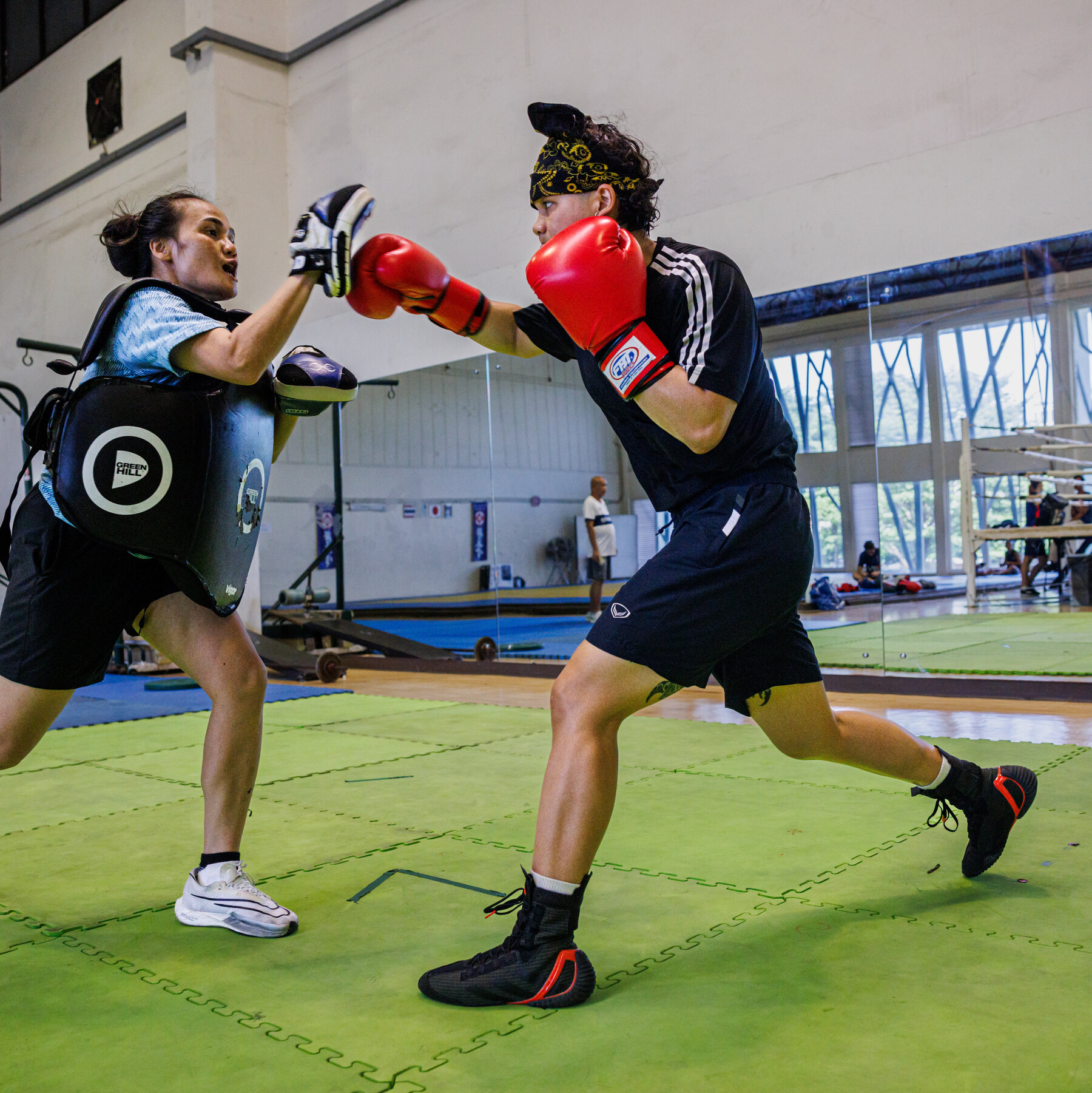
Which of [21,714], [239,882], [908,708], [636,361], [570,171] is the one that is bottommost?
[908,708]

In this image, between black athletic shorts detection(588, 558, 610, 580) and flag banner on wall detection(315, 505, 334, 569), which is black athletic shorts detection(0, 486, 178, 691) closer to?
black athletic shorts detection(588, 558, 610, 580)

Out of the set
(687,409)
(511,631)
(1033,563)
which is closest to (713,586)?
(687,409)

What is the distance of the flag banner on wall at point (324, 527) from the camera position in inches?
363

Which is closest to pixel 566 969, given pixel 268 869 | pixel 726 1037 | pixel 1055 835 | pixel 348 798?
pixel 726 1037

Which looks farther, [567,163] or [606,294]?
[567,163]

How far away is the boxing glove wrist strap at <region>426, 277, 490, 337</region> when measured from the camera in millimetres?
2236

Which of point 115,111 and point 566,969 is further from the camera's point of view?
point 115,111

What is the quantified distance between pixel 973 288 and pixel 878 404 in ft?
2.62

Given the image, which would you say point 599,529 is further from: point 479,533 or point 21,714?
point 21,714

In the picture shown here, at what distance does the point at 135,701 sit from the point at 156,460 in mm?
4713

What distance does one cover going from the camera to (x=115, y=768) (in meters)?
4.06

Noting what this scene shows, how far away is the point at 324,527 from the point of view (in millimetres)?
9297

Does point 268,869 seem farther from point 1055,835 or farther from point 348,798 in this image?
point 1055,835

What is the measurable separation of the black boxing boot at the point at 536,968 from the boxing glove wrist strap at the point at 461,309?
1189 millimetres
